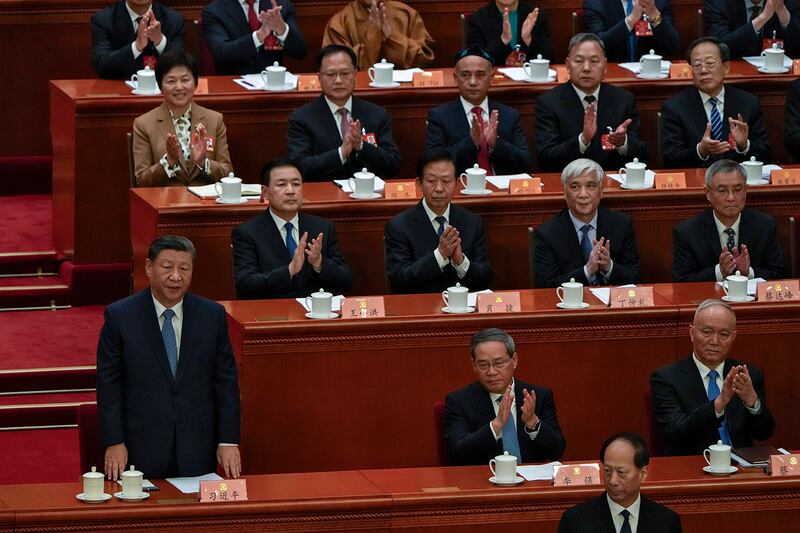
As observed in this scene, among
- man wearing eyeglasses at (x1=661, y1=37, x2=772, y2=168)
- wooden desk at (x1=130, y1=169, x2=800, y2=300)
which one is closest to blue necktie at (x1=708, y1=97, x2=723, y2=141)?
man wearing eyeglasses at (x1=661, y1=37, x2=772, y2=168)

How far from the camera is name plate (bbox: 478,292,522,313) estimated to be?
5.62 metres

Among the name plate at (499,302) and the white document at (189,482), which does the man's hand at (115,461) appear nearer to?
the white document at (189,482)

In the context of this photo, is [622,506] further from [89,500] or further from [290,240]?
[290,240]

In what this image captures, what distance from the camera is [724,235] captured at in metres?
6.20

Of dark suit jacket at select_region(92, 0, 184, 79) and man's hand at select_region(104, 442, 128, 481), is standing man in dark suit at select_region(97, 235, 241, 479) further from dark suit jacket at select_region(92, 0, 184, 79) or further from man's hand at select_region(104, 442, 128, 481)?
dark suit jacket at select_region(92, 0, 184, 79)

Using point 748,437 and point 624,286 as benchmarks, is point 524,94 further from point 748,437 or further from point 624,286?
point 748,437

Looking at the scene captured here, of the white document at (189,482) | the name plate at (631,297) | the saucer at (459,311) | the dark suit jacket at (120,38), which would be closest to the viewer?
the white document at (189,482)

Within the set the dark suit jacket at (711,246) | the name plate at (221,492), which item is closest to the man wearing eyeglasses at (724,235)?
the dark suit jacket at (711,246)

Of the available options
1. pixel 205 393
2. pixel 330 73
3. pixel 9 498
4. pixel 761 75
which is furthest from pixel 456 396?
pixel 761 75

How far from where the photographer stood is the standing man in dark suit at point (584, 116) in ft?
22.4

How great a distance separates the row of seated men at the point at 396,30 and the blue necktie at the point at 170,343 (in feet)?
7.79

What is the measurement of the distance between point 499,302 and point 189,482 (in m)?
1.36

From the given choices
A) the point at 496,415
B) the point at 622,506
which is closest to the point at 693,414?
the point at 496,415

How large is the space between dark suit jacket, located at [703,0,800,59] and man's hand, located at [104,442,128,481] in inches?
153
